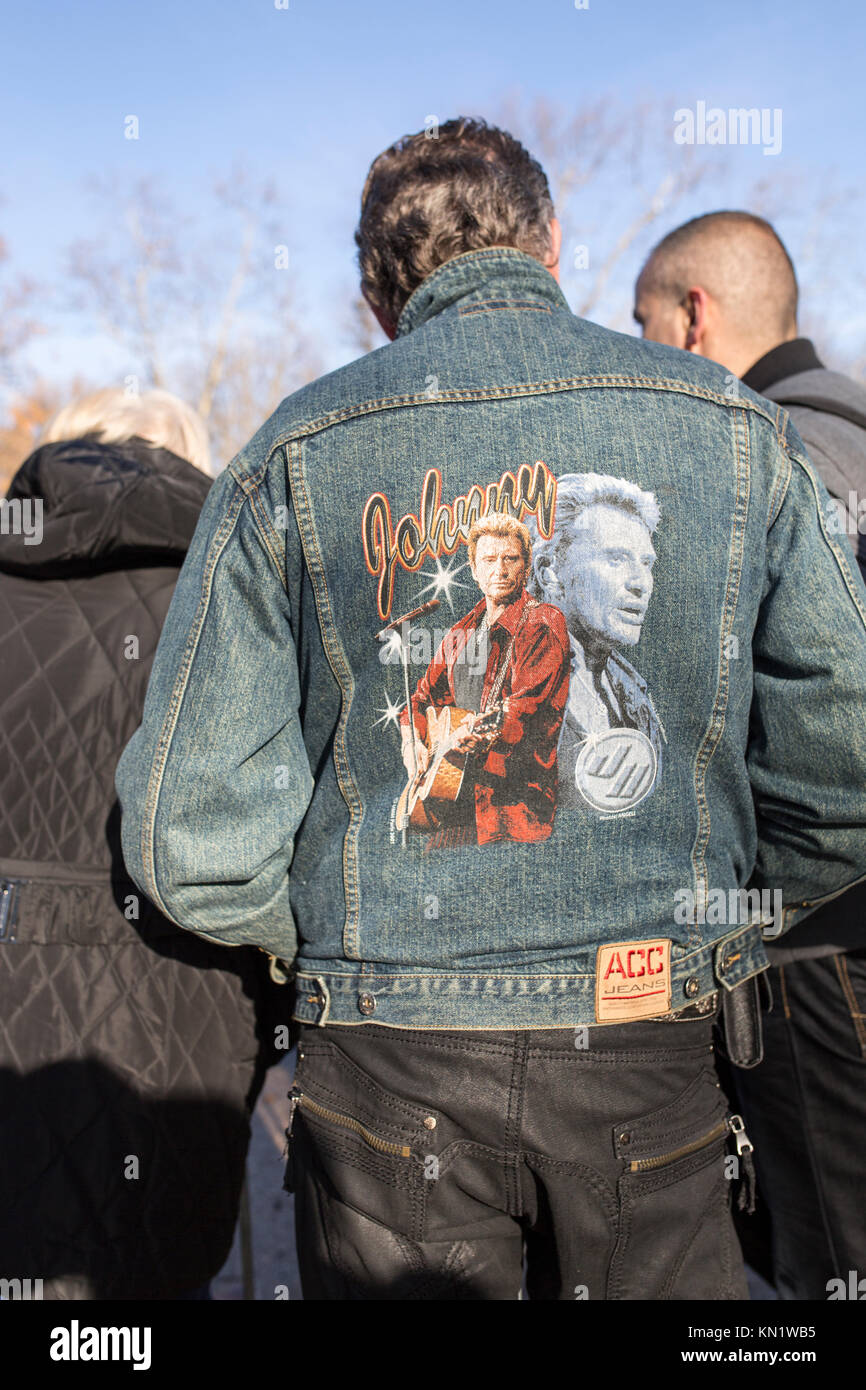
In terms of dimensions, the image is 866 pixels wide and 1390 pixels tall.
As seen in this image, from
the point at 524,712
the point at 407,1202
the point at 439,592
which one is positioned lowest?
the point at 407,1202

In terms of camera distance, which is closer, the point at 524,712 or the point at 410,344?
the point at 524,712

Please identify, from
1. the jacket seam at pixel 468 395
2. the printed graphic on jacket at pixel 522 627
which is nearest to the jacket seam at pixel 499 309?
the jacket seam at pixel 468 395

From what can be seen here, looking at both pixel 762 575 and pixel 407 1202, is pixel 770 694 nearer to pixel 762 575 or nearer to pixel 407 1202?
pixel 762 575

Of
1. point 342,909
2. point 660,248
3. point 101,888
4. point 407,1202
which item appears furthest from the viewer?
point 660,248

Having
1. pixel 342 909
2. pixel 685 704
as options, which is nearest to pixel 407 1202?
pixel 342 909

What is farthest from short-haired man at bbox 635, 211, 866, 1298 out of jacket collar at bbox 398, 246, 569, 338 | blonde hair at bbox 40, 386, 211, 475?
blonde hair at bbox 40, 386, 211, 475

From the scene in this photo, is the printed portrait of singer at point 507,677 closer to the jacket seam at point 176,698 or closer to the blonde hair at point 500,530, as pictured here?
the blonde hair at point 500,530

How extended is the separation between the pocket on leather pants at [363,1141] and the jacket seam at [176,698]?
41 cm

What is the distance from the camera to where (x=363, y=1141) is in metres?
1.53

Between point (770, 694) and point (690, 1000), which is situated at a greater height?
point (770, 694)

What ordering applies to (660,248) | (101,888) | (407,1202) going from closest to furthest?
(407,1202), (101,888), (660,248)

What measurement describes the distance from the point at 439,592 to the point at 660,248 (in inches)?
86.9

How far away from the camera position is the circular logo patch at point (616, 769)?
A: 61.3 inches
